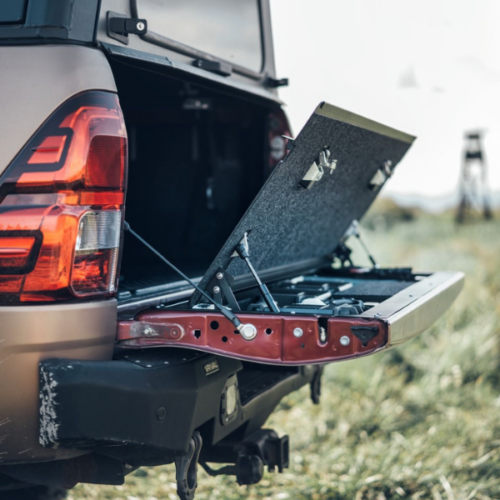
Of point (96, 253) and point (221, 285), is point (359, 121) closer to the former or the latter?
point (221, 285)

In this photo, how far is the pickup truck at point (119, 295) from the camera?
7.45 ft

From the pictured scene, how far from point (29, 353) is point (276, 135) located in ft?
7.13

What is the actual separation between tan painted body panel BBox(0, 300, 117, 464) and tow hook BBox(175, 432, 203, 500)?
0.43 metres

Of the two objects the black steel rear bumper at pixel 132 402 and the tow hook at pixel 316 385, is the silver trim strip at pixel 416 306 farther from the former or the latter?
the tow hook at pixel 316 385

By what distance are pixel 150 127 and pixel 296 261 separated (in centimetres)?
115

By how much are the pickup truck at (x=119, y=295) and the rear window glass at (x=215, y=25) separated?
11 mm

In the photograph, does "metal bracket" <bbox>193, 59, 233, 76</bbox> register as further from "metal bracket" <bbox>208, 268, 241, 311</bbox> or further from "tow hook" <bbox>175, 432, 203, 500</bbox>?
"tow hook" <bbox>175, 432, 203, 500</bbox>

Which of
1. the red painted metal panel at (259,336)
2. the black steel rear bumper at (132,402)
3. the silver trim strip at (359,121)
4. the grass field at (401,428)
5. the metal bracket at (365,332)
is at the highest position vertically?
the silver trim strip at (359,121)

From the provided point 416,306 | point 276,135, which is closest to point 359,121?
point 416,306

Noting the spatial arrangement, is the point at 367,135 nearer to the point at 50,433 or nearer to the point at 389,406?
the point at 50,433

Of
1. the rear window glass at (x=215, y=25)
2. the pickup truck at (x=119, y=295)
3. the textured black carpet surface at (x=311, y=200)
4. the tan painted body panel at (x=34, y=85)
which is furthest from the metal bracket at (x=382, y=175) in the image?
the tan painted body panel at (x=34, y=85)

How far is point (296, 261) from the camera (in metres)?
3.75

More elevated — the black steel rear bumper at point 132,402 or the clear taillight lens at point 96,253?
the clear taillight lens at point 96,253

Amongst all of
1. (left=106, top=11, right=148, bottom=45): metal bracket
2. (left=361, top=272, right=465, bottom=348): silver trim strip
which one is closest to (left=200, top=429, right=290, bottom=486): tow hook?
(left=361, top=272, right=465, bottom=348): silver trim strip
